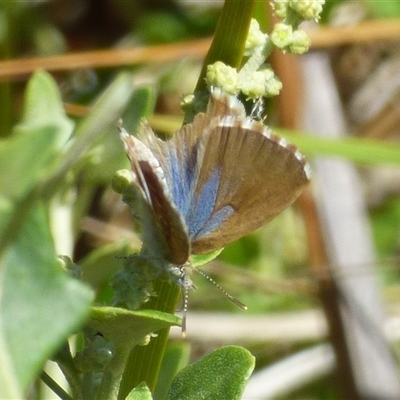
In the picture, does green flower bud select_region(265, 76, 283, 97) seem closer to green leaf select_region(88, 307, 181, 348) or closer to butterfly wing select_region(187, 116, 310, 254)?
butterfly wing select_region(187, 116, 310, 254)

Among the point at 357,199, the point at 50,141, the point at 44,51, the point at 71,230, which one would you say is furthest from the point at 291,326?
the point at 50,141

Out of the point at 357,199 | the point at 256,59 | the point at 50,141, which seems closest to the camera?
the point at 50,141

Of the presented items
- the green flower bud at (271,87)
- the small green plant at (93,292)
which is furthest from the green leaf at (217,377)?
the green flower bud at (271,87)

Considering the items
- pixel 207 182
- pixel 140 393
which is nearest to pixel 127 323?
pixel 140 393

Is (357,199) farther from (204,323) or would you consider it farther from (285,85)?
(204,323)

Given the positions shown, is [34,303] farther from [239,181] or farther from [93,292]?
[239,181]
